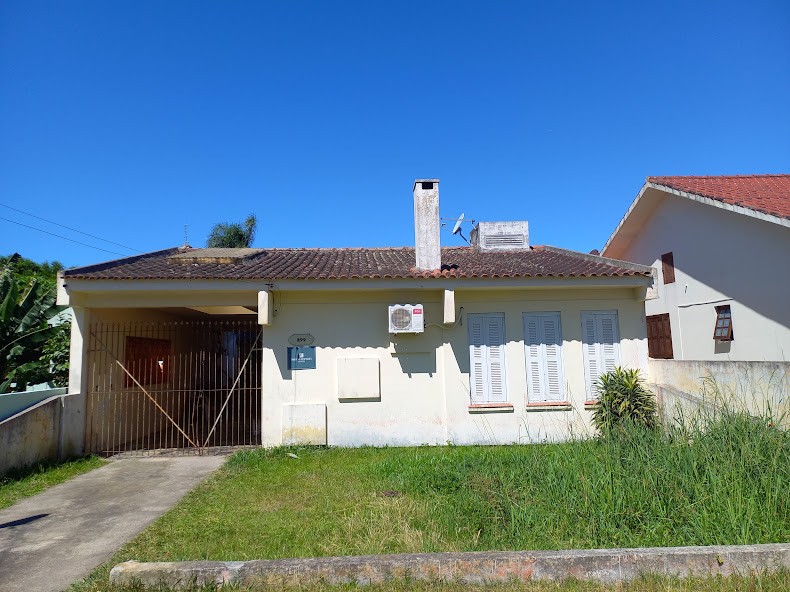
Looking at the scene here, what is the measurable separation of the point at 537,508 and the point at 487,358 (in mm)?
4839

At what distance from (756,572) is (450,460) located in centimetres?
422

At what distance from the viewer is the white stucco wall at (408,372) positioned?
9.30 meters

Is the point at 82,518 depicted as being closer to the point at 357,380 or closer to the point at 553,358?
the point at 357,380

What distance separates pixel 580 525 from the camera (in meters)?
4.54

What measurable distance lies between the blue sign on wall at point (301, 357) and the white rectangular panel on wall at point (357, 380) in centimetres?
55

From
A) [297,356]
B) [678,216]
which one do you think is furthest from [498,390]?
[678,216]

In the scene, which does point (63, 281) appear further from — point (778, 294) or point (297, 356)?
point (778, 294)

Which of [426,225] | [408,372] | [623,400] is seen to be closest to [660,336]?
[623,400]

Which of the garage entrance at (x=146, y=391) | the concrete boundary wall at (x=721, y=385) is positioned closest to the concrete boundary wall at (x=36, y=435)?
the garage entrance at (x=146, y=391)

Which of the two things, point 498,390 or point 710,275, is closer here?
point 498,390

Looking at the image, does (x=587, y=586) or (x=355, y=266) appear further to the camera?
(x=355, y=266)

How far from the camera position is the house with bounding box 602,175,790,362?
10.9m

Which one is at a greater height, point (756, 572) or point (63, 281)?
point (63, 281)

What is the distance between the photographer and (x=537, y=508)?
4.81 meters
